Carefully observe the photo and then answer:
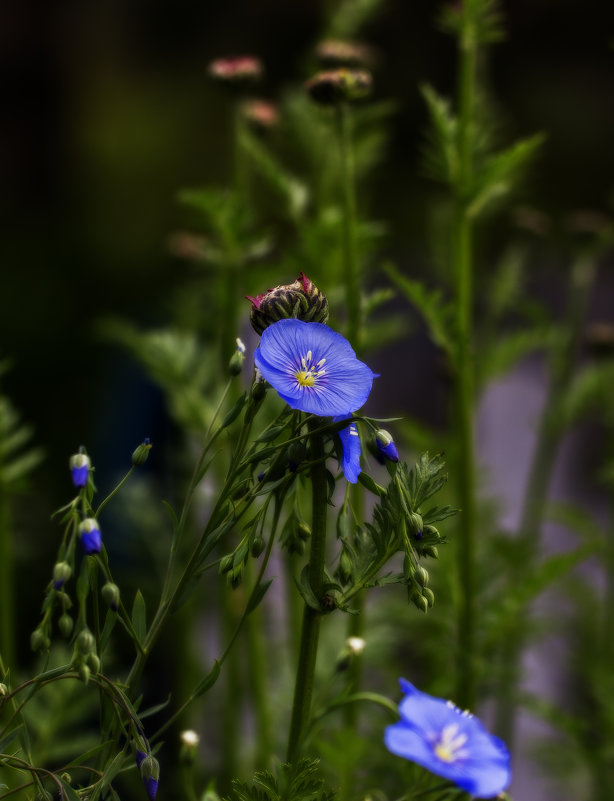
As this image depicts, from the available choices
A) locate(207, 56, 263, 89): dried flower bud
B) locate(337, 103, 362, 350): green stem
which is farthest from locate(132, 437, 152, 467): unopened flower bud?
locate(207, 56, 263, 89): dried flower bud

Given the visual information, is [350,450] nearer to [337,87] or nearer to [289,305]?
[289,305]

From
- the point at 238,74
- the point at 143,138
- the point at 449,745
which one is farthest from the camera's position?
the point at 143,138

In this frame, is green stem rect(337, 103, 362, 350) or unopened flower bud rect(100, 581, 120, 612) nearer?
unopened flower bud rect(100, 581, 120, 612)

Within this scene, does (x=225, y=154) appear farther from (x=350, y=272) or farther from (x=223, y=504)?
(x=223, y=504)

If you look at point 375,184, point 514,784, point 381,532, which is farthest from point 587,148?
point 381,532

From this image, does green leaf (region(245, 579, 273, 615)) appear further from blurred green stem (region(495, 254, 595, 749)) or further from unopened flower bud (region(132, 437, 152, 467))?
blurred green stem (region(495, 254, 595, 749))

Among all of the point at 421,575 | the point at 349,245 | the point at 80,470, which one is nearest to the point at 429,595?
the point at 421,575
